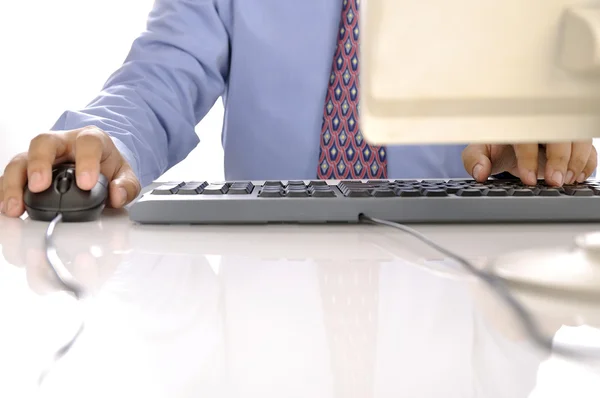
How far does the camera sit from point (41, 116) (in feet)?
6.55

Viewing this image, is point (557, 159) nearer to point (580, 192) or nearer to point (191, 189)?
point (580, 192)

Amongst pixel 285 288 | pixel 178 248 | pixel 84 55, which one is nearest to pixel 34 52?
pixel 84 55

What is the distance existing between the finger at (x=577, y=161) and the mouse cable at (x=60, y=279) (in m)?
0.53

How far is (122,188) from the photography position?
574mm

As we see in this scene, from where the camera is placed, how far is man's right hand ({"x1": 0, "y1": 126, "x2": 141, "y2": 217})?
20.5 inches

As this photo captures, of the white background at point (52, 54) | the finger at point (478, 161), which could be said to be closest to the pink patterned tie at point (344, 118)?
the finger at point (478, 161)

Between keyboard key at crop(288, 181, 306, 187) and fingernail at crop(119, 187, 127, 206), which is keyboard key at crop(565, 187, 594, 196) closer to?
keyboard key at crop(288, 181, 306, 187)

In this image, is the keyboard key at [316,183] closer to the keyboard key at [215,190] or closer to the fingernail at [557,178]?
the keyboard key at [215,190]

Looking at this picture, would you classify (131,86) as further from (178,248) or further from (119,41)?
(119,41)

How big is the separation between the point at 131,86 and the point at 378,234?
627 millimetres

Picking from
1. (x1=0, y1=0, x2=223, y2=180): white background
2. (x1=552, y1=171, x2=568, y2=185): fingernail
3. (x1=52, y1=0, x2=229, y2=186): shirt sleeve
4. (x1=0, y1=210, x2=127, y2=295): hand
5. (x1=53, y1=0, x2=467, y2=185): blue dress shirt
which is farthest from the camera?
(x1=0, y1=0, x2=223, y2=180): white background

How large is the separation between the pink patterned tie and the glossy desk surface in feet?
2.24

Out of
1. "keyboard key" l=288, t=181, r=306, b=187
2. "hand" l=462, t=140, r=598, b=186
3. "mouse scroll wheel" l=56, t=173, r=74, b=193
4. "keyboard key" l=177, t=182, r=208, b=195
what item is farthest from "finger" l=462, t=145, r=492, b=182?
"mouse scroll wheel" l=56, t=173, r=74, b=193

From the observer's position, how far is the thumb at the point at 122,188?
1.87ft
